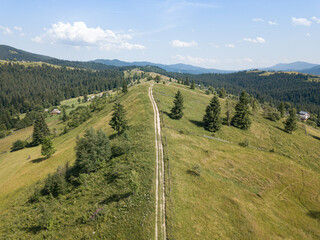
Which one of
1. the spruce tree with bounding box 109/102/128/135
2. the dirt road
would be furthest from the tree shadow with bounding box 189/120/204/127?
the spruce tree with bounding box 109/102/128/135

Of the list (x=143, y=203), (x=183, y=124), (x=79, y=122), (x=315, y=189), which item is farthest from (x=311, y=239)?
(x=79, y=122)

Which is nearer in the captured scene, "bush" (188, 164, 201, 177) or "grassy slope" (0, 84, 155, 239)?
"grassy slope" (0, 84, 155, 239)

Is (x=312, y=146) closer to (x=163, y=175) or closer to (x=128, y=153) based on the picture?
(x=163, y=175)

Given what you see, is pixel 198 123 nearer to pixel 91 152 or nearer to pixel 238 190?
pixel 238 190

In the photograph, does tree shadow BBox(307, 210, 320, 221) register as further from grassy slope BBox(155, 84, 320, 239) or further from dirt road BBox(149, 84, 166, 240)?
dirt road BBox(149, 84, 166, 240)

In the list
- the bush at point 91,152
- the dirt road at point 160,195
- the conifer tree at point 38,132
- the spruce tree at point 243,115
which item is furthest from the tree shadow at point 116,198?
the conifer tree at point 38,132

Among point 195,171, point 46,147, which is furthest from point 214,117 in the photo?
point 46,147
